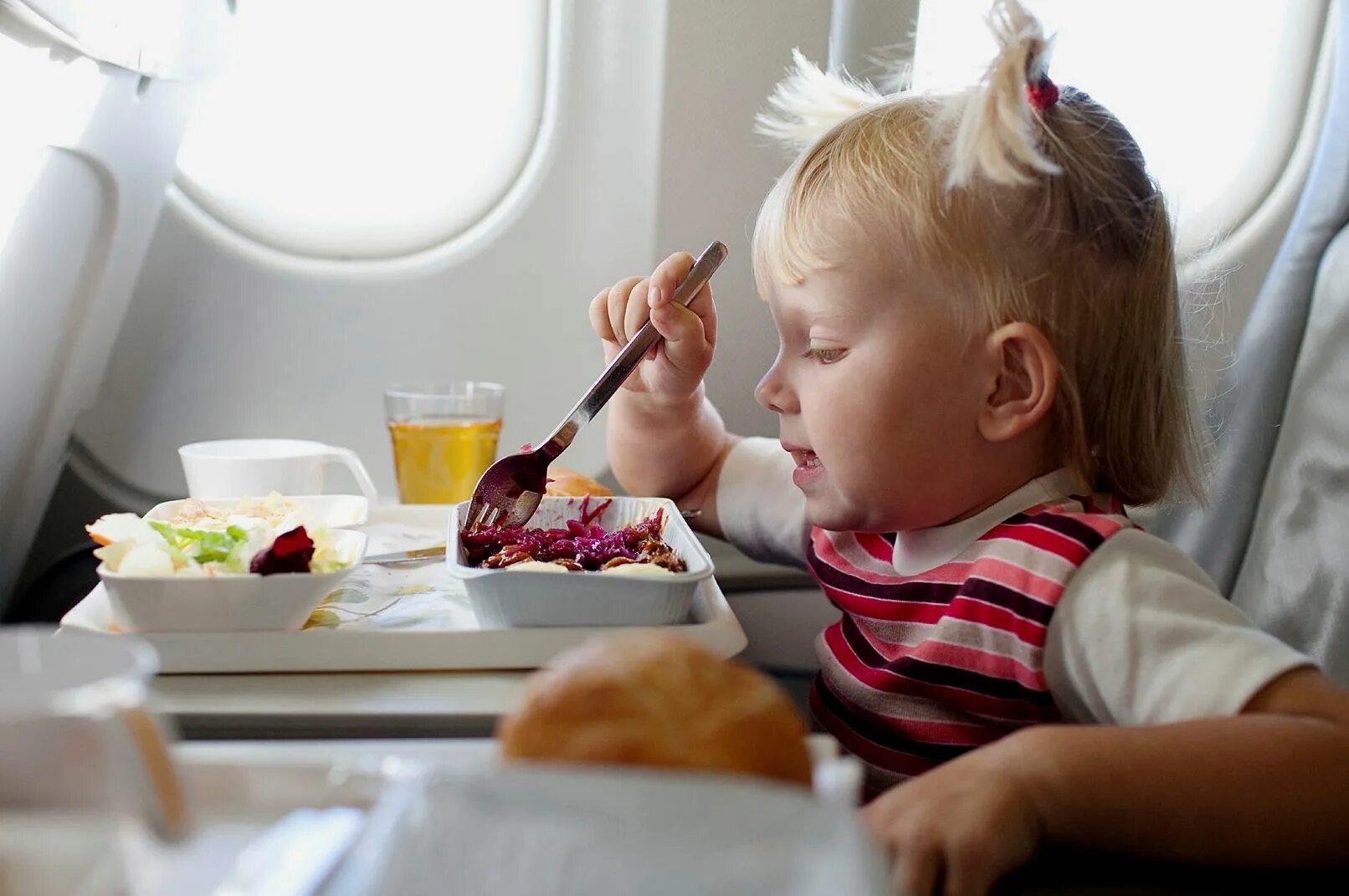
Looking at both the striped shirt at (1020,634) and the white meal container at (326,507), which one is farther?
the white meal container at (326,507)

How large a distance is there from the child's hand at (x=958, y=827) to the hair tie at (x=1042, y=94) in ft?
1.47

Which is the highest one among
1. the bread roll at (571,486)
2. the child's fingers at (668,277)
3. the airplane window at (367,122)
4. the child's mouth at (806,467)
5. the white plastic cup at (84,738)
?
the airplane window at (367,122)

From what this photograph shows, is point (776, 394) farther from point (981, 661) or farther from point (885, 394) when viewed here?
point (981, 661)

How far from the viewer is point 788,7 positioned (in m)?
1.32

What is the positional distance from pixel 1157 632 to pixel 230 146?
1142 millimetres

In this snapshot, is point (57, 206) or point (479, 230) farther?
point (479, 230)

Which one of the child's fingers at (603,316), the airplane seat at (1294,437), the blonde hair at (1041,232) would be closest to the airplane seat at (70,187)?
the child's fingers at (603,316)

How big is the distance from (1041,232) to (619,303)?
1.22ft

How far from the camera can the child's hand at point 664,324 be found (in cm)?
98

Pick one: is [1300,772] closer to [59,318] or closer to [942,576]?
[942,576]

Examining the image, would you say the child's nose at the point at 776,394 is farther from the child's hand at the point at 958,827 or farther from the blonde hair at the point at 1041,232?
the child's hand at the point at 958,827

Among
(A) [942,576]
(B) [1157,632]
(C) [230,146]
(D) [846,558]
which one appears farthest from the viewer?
(C) [230,146]

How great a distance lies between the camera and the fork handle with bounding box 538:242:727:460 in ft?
3.11

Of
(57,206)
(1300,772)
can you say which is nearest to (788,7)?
(57,206)
